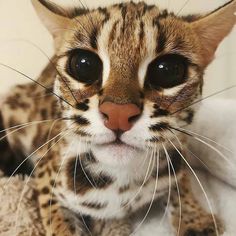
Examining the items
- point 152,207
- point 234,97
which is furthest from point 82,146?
point 234,97

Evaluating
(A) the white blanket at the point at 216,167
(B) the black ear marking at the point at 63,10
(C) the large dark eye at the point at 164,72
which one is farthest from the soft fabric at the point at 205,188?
(B) the black ear marking at the point at 63,10

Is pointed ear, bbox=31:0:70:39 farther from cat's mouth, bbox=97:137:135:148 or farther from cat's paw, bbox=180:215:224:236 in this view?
cat's paw, bbox=180:215:224:236

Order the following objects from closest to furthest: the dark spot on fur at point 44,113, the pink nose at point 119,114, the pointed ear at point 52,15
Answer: the pink nose at point 119,114 → the pointed ear at point 52,15 → the dark spot on fur at point 44,113

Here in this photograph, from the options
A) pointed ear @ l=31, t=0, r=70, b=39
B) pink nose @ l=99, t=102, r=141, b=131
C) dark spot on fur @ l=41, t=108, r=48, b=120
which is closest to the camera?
pink nose @ l=99, t=102, r=141, b=131

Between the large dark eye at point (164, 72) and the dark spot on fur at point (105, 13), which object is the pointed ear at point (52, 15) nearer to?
the dark spot on fur at point (105, 13)

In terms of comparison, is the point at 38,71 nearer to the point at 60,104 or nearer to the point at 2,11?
the point at 2,11

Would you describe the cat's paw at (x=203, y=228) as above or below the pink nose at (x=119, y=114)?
below

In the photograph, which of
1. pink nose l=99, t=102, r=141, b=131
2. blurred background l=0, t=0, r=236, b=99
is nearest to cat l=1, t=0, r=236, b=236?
pink nose l=99, t=102, r=141, b=131
